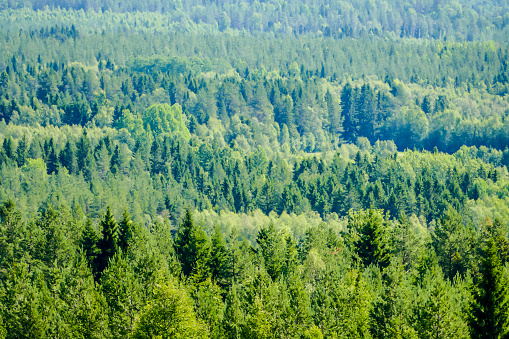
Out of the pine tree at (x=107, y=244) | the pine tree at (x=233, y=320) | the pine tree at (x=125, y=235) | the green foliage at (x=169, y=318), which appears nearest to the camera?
the green foliage at (x=169, y=318)

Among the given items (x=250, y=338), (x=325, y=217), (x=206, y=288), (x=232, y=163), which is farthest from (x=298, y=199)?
(x=250, y=338)

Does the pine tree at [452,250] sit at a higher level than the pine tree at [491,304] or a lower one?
lower

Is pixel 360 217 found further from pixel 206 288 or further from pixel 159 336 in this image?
pixel 159 336

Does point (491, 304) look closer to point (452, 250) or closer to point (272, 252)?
point (452, 250)

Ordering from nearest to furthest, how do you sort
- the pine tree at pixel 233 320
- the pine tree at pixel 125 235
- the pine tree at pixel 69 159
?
the pine tree at pixel 233 320 < the pine tree at pixel 125 235 < the pine tree at pixel 69 159

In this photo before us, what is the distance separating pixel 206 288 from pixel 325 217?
79.0 meters

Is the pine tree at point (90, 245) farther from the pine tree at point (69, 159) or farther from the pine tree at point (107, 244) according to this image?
the pine tree at point (69, 159)

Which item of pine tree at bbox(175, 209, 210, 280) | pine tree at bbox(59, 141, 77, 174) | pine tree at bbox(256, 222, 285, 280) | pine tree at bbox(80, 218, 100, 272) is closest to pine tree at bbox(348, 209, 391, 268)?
pine tree at bbox(256, 222, 285, 280)

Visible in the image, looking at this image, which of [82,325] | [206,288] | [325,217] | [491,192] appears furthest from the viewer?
[491,192]

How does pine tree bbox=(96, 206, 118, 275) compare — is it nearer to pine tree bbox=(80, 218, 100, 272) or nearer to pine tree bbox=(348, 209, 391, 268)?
pine tree bbox=(80, 218, 100, 272)

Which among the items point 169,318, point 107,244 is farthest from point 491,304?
point 107,244

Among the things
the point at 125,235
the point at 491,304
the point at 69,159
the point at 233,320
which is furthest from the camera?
the point at 69,159

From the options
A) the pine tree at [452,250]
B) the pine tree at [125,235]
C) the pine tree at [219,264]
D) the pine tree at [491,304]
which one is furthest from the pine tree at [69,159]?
the pine tree at [491,304]

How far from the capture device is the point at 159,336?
62.8 m
